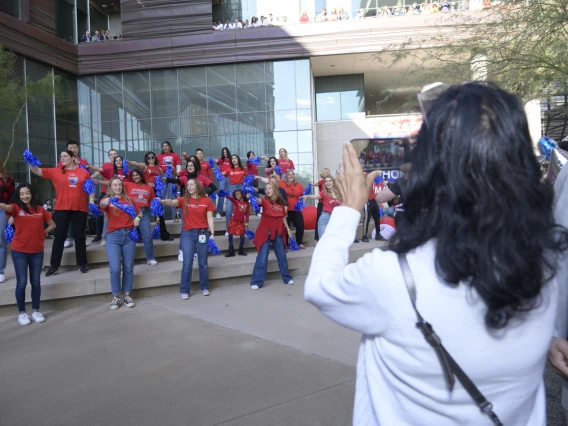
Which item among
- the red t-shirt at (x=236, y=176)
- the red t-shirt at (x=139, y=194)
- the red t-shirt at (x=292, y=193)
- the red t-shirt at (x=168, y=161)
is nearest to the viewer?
the red t-shirt at (x=139, y=194)

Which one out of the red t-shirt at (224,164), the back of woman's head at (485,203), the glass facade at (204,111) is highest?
the glass facade at (204,111)

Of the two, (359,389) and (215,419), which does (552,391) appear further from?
(359,389)

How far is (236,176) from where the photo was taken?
1085 cm

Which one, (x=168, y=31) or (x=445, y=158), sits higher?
(x=168, y=31)

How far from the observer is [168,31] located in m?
21.1

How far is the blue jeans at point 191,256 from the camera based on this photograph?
24.2 ft

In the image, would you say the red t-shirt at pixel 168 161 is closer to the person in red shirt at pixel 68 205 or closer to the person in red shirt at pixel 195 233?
the person in red shirt at pixel 68 205

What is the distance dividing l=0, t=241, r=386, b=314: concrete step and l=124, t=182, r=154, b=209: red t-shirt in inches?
49.6

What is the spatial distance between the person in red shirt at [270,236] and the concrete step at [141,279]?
1.53 feet

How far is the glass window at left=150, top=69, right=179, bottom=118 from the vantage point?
21.5 meters

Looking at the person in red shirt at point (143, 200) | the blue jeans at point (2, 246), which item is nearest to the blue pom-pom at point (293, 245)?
the person in red shirt at point (143, 200)

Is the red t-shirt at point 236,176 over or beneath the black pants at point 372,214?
over

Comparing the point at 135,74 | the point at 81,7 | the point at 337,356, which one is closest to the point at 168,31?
the point at 135,74

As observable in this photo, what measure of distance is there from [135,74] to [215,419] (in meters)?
21.5
